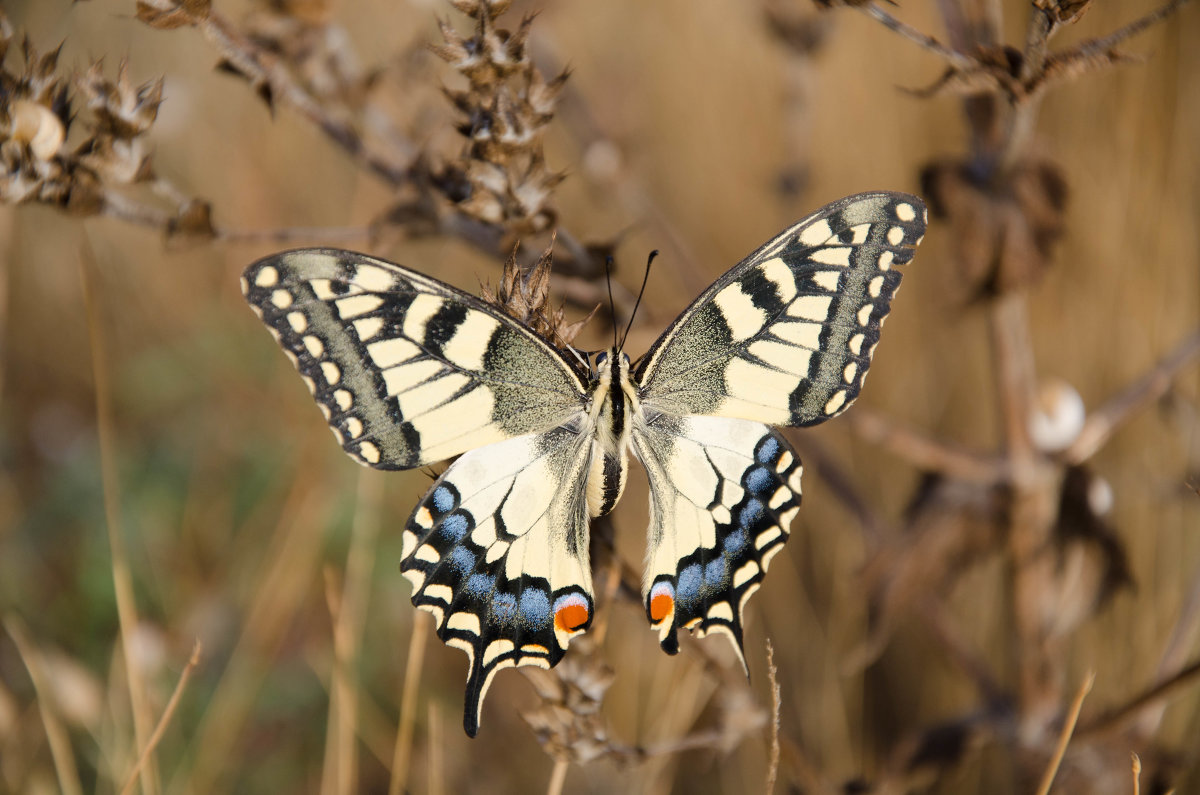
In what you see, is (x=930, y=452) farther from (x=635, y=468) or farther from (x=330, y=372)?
(x=635, y=468)

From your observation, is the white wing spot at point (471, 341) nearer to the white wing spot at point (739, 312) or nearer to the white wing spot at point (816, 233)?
the white wing spot at point (739, 312)

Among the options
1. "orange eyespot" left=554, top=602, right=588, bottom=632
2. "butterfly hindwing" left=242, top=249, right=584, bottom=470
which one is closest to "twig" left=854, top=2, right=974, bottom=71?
"butterfly hindwing" left=242, top=249, right=584, bottom=470

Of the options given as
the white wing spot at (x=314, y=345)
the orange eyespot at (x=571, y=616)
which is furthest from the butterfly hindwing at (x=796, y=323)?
the white wing spot at (x=314, y=345)

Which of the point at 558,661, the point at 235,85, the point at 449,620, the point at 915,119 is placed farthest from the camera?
the point at 235,85

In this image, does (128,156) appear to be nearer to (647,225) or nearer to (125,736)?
(647,225)

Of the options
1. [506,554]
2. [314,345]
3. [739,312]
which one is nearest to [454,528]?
[506,554]

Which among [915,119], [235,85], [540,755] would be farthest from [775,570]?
[235,85]

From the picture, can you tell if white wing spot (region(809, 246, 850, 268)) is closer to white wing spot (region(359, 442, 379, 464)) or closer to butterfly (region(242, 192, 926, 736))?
butterfly (region(242, 192, 926, 736))
